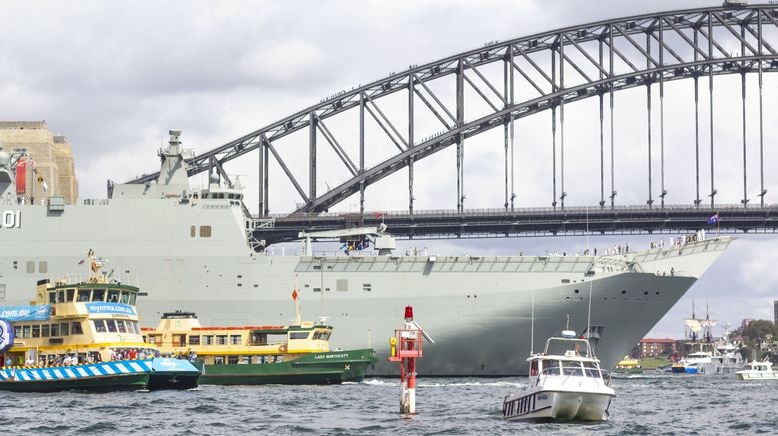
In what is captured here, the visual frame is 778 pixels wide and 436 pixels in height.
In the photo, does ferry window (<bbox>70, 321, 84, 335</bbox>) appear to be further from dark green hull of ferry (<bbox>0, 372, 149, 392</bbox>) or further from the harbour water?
the harbour water

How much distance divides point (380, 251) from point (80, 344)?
78.1ft

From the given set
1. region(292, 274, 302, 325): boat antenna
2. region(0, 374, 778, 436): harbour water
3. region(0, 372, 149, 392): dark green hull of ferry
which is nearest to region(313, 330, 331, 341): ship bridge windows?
region(292, 274, 302, 325): boat antenna

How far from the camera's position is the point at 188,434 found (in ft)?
125

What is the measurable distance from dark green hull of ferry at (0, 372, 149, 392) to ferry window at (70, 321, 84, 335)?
2571mm

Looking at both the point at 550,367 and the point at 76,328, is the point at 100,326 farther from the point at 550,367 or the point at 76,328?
the point at 550,367

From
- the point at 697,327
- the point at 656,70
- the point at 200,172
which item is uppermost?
the point at 656,70

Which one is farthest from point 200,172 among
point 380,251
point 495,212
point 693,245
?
point 693,245

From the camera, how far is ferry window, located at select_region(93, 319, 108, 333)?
54.5 metres

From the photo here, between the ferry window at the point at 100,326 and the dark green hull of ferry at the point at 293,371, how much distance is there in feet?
28.5

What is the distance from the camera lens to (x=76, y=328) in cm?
5466

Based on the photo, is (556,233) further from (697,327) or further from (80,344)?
(697,327)

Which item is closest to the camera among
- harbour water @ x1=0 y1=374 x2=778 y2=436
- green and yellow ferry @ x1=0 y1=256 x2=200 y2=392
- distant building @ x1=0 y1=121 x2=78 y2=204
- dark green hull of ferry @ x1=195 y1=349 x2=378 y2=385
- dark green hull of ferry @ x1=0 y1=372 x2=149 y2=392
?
harbour water @ x1=0 y1=374 x2=778 y2=436

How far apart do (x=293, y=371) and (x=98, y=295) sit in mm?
11025

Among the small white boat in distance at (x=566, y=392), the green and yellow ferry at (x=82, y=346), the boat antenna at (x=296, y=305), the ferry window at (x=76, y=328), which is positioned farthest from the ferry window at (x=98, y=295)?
the small white boat in distance at (x=566, y=392)
